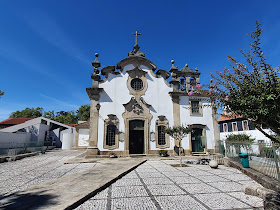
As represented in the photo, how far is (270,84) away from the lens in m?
3.25

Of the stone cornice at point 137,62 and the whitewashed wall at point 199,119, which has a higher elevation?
the stone cornice at point 137,62

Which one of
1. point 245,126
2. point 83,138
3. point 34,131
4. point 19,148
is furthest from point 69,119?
point 245,126

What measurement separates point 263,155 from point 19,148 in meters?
20.1

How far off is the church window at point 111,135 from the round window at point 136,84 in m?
4.56

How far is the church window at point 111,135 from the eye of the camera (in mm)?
15623

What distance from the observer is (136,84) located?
680 inches

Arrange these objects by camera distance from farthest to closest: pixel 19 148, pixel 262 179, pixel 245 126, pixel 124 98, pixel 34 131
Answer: pixel 34 131
pixel 245 126
pixel 19 148
pixel 124 98
pixel 262 179

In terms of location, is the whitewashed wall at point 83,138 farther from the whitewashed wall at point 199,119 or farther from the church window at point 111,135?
the whitewashed wall at point 199,119

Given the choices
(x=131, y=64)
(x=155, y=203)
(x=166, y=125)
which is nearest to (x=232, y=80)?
(x=155, y=203)

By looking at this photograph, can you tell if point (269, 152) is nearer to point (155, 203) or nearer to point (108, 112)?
point (155, 203)

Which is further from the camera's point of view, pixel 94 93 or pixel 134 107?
pixel 134 107

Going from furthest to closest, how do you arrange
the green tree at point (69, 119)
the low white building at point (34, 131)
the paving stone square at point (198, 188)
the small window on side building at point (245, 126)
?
the green tree at point (69, 119)
the small window on side building at point (245, 126)
the low white building at point (34, 131)
the paving stone square at point (198, 188)

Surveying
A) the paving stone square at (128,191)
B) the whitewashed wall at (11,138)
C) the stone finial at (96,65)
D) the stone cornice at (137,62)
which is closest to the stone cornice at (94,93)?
the stone finial at (96,65)

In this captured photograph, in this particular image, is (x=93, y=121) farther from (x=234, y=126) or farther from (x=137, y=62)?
(x=234, y=126)
